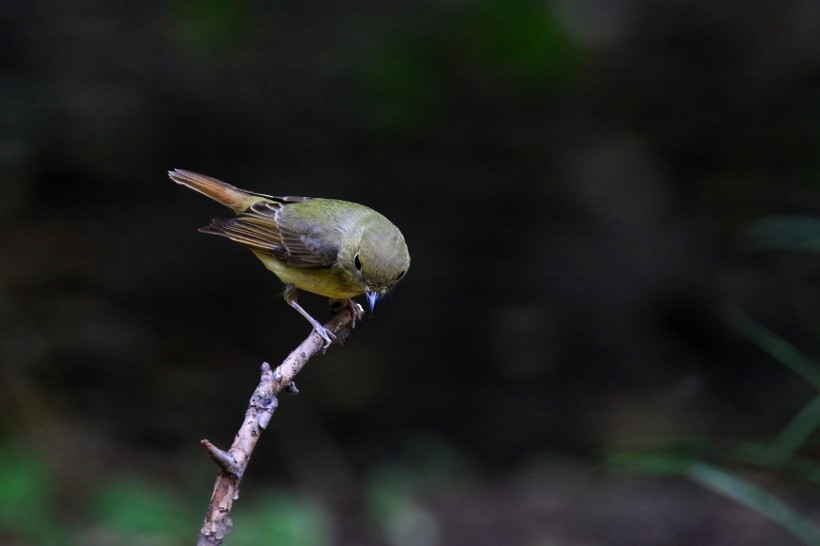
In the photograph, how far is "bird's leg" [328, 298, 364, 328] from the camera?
378 cm

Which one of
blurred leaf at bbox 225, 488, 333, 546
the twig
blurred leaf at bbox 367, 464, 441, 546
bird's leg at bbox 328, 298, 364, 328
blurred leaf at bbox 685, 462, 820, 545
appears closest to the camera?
the twig

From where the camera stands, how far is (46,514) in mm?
5516

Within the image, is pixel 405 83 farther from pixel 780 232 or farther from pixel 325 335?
pixel 325 335

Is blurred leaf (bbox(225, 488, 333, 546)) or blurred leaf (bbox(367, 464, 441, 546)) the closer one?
blurred leaf (bbox(225, 488, 333, 546))

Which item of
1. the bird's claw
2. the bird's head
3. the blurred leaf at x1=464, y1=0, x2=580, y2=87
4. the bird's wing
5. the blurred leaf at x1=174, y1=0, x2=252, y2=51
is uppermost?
the blurred leaf at x1=464, y1=0, x2=580, y2=87

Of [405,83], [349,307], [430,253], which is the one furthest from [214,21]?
[349,307]

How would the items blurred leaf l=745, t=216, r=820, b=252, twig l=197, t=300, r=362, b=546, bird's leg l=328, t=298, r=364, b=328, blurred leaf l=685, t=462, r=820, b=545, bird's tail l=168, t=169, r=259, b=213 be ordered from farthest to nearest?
1. blurred leaf l=745, t=216, r=820, b=252
2. bird's tail l=168, t=169, r=259, b=213
3. bird's leg l=328, t=298, r=364, b=328
4. blurred leaf l=685, t=462, r=820, b=545
5. twig l=197, t=300, r=362, b=546

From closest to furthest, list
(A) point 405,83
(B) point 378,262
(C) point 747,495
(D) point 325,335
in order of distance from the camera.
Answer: (C) point 747,495 → (D) point 325,335 → (B) point 378,262 → (A) point 405,83

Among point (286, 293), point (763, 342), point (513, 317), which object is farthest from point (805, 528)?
point (513, 317)

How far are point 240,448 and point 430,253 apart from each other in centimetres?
464

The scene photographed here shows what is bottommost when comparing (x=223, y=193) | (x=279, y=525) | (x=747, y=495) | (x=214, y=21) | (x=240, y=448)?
(x=240, y=448)

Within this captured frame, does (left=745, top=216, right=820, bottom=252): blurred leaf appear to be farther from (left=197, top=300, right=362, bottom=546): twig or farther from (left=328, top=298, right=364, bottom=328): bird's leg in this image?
(left=197, top=300, right=362, bottom=546): twig

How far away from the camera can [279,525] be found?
532 cm

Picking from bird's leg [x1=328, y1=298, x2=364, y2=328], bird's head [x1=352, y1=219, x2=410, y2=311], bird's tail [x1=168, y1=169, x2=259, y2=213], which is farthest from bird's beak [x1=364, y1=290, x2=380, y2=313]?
bird's tail [x1=168, y1=169, x2=259, y2=213]
